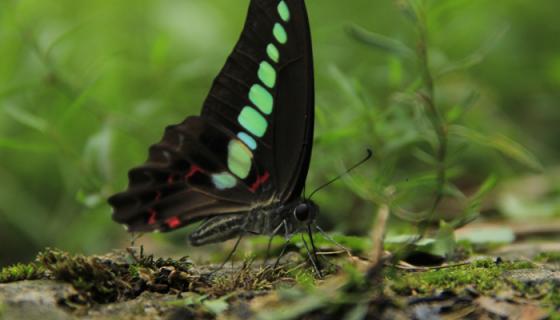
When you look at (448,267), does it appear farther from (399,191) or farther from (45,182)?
(45,182)

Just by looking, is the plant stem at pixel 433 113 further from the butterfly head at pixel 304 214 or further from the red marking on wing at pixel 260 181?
the red marking on wing at pixel 260 181

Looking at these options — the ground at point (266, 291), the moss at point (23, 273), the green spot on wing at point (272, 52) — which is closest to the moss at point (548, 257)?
the ground at point (266, 291)

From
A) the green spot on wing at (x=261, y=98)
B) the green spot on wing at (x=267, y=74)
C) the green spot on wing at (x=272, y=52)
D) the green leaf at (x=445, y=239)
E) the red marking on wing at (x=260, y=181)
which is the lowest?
the green leaf at (x=445, y=239)

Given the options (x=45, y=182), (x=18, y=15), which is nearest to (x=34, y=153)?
(x=45, y=182)

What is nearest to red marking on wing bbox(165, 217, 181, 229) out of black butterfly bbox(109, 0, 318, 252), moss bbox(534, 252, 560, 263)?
black butterfly bbox(109, 0, 318, 252)

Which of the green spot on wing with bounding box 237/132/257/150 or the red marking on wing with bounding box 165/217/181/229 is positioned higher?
the green spot on wing with bounding box 237/132/257/150

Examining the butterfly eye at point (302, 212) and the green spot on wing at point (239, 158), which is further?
the green spot on wing at point (239, 158)

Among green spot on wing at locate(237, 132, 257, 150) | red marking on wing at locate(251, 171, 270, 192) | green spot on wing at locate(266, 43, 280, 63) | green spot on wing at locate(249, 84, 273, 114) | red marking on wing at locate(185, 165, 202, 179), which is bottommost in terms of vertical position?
red marking on wing at locate(251, 171, 270, 192)

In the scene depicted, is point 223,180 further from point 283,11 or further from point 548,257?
point 548,257

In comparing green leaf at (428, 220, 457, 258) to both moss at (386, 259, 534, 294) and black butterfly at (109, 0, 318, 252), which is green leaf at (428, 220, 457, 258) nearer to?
moss at (386, 259, 534, 294)
